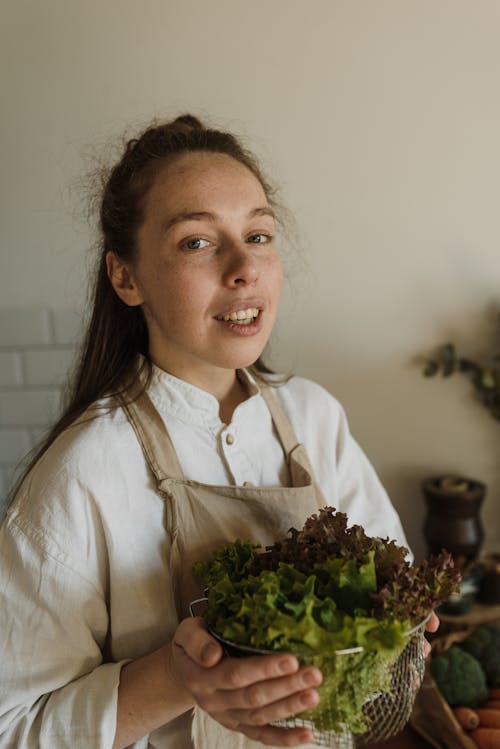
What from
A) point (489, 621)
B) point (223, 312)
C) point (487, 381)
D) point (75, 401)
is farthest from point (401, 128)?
point (489, 621)

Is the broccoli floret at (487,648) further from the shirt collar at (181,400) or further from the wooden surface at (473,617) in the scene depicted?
the shirt collar at (181,400)

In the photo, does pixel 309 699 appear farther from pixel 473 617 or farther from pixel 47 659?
pixel 473 617

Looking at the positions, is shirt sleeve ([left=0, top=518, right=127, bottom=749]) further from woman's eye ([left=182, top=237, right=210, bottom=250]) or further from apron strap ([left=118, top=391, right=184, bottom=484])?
woman's eye ([left=182, top=237, right=210, bottom=250])

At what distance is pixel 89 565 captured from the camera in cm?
100

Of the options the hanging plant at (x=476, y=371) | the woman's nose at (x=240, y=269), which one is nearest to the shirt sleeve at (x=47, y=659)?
the woman's nose at (x=240, y=269)

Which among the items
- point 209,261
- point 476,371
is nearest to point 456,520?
point 476,371

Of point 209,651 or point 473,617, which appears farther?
point 473,617

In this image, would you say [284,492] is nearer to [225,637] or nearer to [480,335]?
[225,637]

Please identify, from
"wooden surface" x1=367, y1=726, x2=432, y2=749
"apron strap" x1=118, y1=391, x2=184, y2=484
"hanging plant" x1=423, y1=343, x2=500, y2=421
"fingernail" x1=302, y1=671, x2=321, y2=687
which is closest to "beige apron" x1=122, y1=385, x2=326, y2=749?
"apron strap" x1=118, y1=391, x2=184, y2=484

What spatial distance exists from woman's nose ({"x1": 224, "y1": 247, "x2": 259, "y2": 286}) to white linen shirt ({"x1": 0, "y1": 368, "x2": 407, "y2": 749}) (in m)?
0.20

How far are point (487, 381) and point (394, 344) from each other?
25 centimetres

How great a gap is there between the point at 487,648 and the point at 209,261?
1.10 metres

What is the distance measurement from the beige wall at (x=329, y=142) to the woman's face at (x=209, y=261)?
0.69 m

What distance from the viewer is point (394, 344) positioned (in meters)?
1.86
